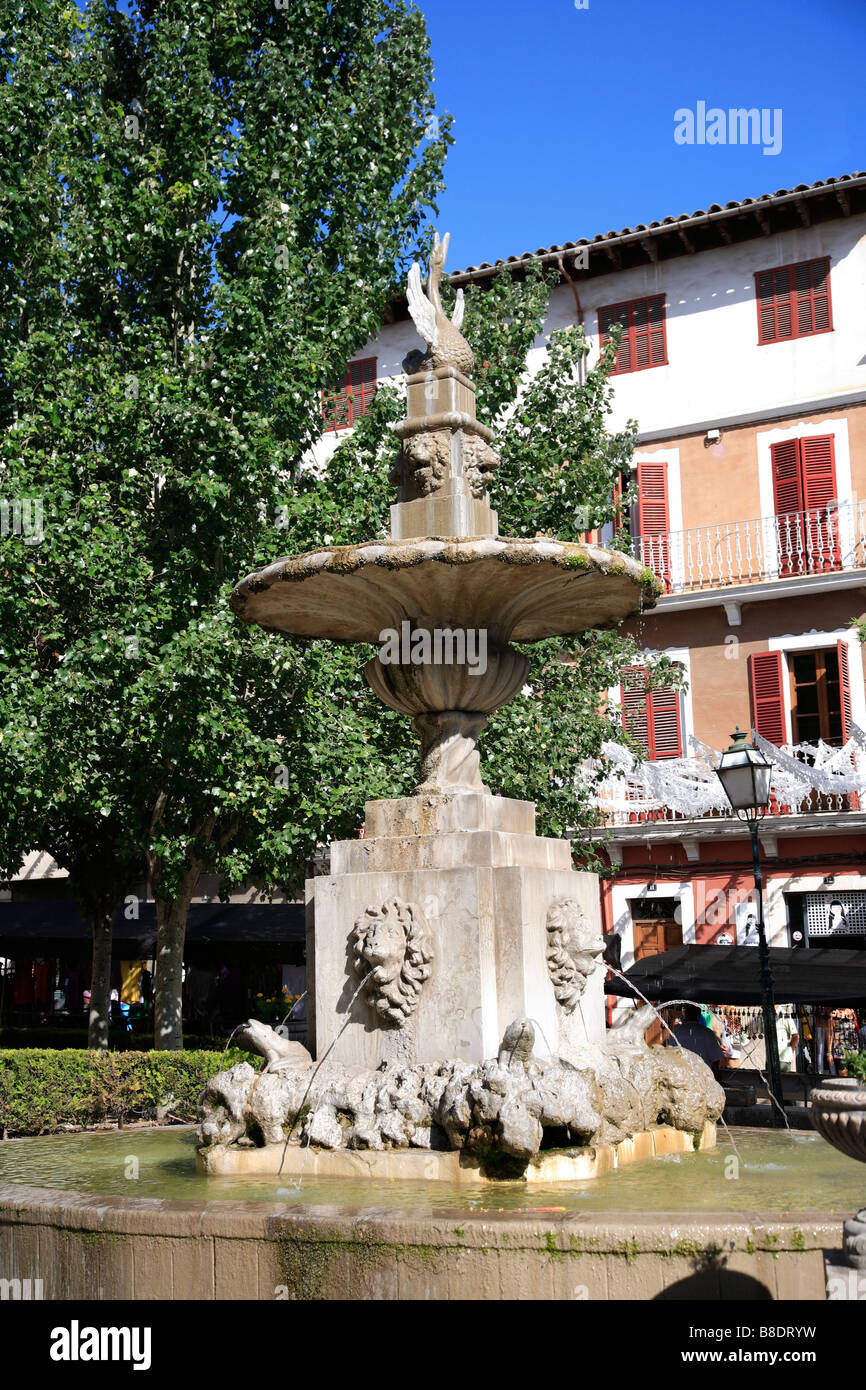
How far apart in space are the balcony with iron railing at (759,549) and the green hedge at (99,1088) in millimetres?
14946

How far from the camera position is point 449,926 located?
7648mm

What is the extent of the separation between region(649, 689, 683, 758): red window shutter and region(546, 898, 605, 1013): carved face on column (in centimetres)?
1665

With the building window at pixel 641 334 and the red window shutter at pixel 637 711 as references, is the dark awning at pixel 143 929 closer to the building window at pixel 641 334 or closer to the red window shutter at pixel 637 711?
the red window shutter at pixel 637 711

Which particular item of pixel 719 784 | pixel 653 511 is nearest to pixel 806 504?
pixel 653 511

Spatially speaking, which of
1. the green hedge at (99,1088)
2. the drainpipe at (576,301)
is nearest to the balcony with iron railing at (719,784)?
the drainpipe at (576,301)

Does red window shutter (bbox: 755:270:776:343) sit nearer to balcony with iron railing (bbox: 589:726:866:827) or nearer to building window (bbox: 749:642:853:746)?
building window (bbox: 749:642:853:746)

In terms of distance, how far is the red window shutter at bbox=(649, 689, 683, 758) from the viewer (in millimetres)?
24453

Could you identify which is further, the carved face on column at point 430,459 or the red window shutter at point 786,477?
the red window shutter at point 786,477

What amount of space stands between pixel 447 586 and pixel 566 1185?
3405mm

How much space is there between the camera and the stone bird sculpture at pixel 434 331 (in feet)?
29.8

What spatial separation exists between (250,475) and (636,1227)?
10.5 m

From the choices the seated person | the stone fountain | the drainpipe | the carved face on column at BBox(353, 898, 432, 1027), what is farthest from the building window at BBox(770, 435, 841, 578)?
the carved face on column at BBox(353, 898, 432, 1027)
